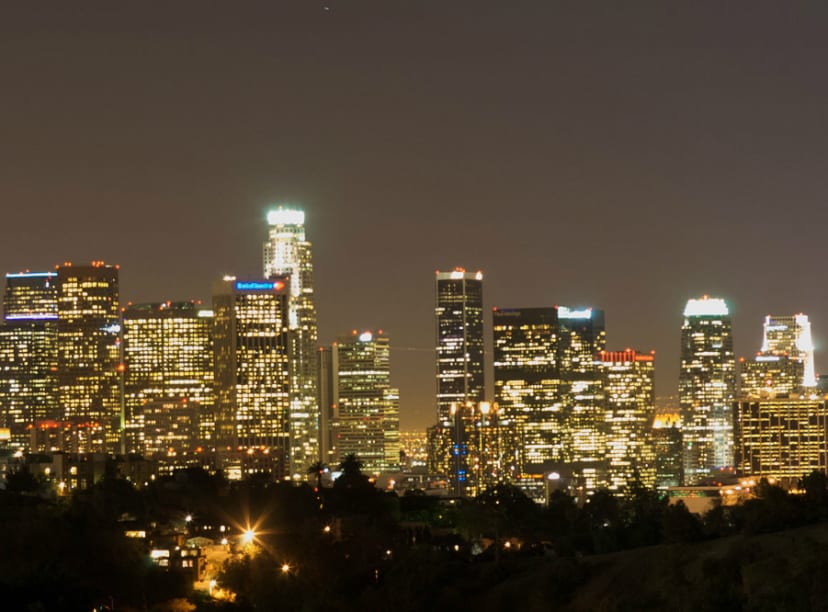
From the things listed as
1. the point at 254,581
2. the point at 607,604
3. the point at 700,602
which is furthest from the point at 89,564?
the point at 700,602

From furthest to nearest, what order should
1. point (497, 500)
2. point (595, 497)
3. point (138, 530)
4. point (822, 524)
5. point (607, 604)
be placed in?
point (595, 497) → point (497, 500) → point (138, 530) → point (822, 524) → point (607, 604)

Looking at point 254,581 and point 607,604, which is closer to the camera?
point 607,604

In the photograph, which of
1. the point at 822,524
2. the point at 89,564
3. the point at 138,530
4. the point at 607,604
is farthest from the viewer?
the point at 138,530

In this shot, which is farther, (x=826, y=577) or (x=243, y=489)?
(x=243, y=489)

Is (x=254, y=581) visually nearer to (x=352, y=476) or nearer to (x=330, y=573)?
(x=330, y=573)

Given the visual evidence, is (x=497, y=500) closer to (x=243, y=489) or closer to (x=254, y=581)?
(x=243, y=489)

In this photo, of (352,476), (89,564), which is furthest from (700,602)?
(352,476)

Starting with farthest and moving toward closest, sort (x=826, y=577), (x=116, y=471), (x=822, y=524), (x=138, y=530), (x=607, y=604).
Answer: (x=116, y=471), (x=138, y=530), (x=822, y=524), (x=607, y=604), (x=826, y=577)

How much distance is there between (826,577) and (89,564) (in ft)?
145

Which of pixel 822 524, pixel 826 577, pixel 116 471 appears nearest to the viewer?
pixel 826 577

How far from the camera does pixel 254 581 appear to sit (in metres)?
95.8

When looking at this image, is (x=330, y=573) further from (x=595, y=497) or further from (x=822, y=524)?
(x=595, y=497)

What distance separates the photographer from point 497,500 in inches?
5541

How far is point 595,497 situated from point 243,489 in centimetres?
3295
